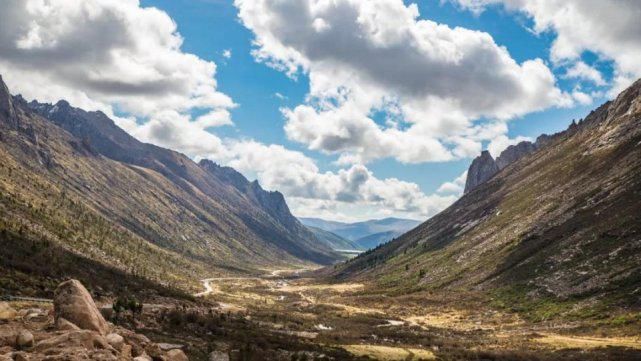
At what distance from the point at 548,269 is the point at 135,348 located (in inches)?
4446

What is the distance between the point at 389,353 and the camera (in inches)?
2299

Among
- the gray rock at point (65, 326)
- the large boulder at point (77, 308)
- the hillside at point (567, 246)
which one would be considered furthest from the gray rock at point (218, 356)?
the hillside at point (567, 246)

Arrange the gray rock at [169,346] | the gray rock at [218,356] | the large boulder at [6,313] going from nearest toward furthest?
1. the large boulder at [6,313]
2. the gray rock at [169,346]
3. the gray rock at [218,356]

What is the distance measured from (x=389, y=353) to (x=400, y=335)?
24.8 meters

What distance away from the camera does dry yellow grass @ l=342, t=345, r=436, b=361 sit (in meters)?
55.9

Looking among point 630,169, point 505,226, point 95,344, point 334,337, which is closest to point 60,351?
point 95,344

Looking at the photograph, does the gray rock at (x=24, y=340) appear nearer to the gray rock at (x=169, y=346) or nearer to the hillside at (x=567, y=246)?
the gray rock at (x=169, y=346)

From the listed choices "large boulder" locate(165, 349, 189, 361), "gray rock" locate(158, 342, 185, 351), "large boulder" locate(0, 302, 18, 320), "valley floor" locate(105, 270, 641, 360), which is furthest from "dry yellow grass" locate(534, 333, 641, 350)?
"large boulder" locate(0, 302, 18, 320)

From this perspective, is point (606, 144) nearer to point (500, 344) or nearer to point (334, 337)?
point (500, 344)

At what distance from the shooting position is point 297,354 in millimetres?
47312

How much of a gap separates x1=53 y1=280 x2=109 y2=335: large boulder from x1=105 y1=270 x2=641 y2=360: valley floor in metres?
13.1

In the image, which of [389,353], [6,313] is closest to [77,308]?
[6,313]

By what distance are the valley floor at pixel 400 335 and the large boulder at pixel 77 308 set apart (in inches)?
514

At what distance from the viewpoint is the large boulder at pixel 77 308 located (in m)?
27.8
